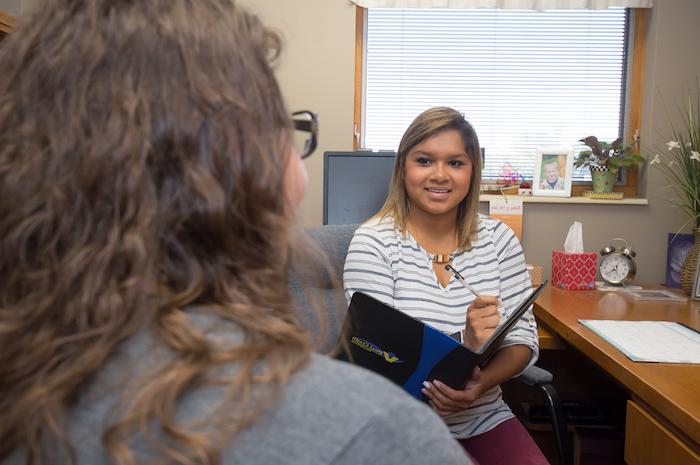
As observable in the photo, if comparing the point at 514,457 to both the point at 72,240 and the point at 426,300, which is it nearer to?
the point at 426,300

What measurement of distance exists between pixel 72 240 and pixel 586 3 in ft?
9.21

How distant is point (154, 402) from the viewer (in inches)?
14.5

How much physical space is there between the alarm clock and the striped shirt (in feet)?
3.39

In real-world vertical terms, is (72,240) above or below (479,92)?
below

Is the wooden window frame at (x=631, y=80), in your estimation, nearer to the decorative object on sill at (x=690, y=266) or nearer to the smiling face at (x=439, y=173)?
the decorative object on sill at (x=690, y=266)

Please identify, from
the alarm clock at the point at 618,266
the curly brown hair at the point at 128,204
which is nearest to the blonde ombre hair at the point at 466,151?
the alarm clock at the point at 618,266

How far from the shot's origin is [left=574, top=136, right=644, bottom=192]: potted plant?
2574 mm

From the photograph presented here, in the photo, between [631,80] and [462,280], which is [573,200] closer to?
[631,80]

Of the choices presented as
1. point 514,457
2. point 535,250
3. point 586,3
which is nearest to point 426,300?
point 514,457

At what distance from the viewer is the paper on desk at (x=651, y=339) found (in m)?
1.29

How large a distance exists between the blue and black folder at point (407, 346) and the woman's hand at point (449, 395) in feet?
0.06

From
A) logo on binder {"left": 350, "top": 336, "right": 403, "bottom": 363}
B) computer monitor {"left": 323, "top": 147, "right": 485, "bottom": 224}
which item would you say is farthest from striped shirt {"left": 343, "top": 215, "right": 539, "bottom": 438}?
computer monitor {"left": 323, "top": 147, "right": 485, "bottom": 224}

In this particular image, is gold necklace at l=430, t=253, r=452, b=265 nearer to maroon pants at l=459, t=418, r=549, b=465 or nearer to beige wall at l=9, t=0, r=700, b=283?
maroon pants at l=459, t=418, r=549, b=465

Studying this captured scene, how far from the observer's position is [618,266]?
245 centimetres
